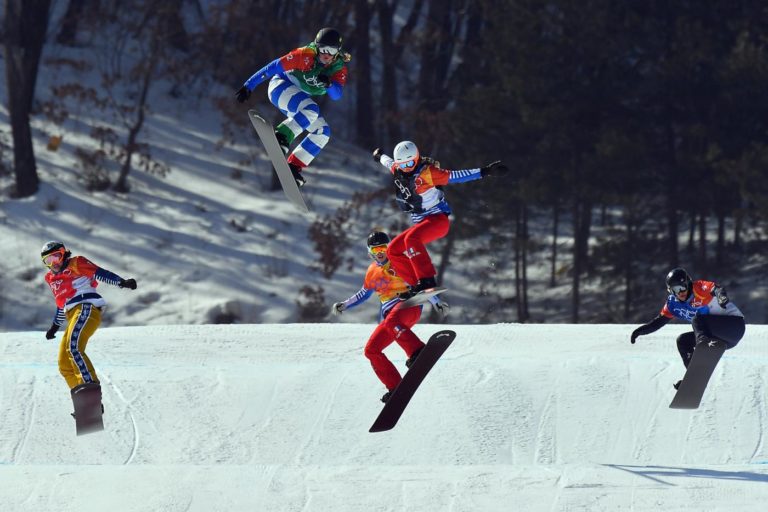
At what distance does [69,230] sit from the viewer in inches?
1214

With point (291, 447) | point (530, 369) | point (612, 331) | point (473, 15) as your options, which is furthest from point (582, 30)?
point (291, 447)

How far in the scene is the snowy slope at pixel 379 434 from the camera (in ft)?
46.8

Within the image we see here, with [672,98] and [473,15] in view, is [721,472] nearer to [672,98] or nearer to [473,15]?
[672,98]

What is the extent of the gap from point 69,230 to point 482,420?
1647cm

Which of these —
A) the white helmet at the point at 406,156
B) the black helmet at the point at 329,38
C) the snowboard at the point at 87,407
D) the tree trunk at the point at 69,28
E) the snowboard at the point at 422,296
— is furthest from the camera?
the tree trunk at the point at 69,28

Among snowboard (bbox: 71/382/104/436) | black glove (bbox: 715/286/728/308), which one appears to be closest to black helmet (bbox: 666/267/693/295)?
black glove (bbox: 715/286/728/308)

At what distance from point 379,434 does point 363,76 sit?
61.9 ft

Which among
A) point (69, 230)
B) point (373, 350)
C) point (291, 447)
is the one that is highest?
point (373, 350)

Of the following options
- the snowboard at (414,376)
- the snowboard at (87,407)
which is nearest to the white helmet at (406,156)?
the snowboard at (414,376)

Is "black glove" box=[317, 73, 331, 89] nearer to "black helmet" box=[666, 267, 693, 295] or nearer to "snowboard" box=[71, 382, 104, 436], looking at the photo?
"snowboard" box=[71, 382, 104, 436]

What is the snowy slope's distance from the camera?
46.8 ft

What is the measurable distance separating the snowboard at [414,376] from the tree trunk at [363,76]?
19.3m

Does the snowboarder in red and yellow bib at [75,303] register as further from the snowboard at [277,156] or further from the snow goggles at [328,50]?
the snow goggles at [328,50]

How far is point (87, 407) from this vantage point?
1470cm
